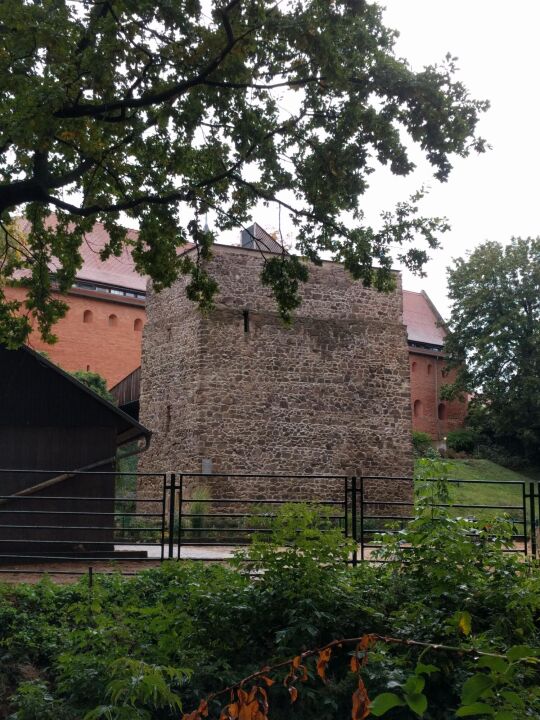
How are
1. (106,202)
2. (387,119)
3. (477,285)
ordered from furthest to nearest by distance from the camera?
(477,285)
(106,202)
(387,119)

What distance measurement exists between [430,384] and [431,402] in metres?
1.09

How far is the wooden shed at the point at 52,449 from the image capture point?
13938mm

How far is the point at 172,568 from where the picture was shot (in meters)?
7.88

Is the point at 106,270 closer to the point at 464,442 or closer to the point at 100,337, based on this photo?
the point at 100,337

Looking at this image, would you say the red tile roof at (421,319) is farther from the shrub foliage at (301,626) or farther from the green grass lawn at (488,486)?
the shrub foliage at (301,626)

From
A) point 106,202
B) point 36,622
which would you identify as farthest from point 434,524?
point 106,202

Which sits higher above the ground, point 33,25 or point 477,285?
point 477,285

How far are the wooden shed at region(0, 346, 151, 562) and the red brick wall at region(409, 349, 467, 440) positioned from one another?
32608mm

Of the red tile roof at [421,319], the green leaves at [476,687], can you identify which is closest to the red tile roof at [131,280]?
the red tile roof at [421,319]

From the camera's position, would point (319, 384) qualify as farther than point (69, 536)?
Yes

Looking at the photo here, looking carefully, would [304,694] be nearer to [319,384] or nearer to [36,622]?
[36,622]

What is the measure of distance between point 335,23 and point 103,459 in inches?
331

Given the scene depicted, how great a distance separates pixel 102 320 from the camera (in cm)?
4094

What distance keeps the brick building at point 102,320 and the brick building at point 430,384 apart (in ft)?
50.1
